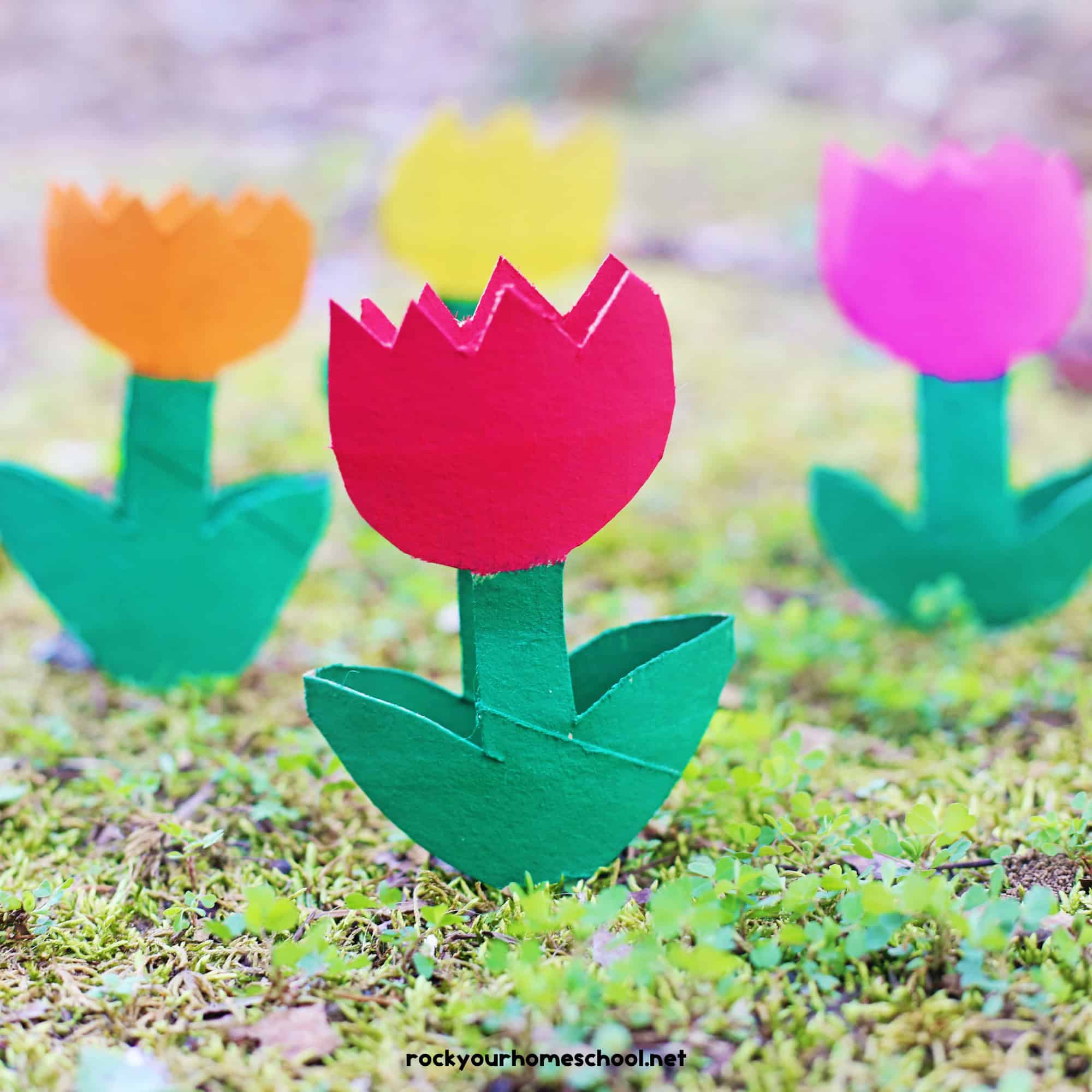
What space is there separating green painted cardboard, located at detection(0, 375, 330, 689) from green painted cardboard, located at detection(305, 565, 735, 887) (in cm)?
70

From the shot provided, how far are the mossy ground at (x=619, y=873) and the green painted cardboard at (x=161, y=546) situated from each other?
5 cm

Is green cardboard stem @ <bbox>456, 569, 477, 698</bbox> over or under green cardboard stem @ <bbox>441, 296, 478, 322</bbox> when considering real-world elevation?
under

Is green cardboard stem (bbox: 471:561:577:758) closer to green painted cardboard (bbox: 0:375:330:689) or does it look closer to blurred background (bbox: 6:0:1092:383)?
green painted cardboard (bbox: 0:375:330:689)

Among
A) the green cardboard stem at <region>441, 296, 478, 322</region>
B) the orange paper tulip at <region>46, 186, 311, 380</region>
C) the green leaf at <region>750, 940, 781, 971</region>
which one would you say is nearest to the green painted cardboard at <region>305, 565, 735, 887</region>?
the green leaf at <region>750, 940, 781, 971</region>

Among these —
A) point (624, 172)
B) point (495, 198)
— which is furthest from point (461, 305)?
point (624, 172)

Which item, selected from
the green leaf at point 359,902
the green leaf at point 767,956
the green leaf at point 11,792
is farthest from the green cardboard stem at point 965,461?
the green leaf at point 11,792

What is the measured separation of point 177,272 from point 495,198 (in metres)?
0.87

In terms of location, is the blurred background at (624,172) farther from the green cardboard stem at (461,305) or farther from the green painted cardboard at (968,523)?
the green cardboard stem at (461,305)

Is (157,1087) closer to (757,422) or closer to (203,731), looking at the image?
(203,731)

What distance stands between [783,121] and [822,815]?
5.29m

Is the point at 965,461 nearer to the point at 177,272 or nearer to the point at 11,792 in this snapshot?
the point at 177,272

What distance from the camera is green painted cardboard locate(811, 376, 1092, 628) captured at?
2.12 meters

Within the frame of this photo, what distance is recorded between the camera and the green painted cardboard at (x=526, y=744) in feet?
4.12

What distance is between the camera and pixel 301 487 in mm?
1988
